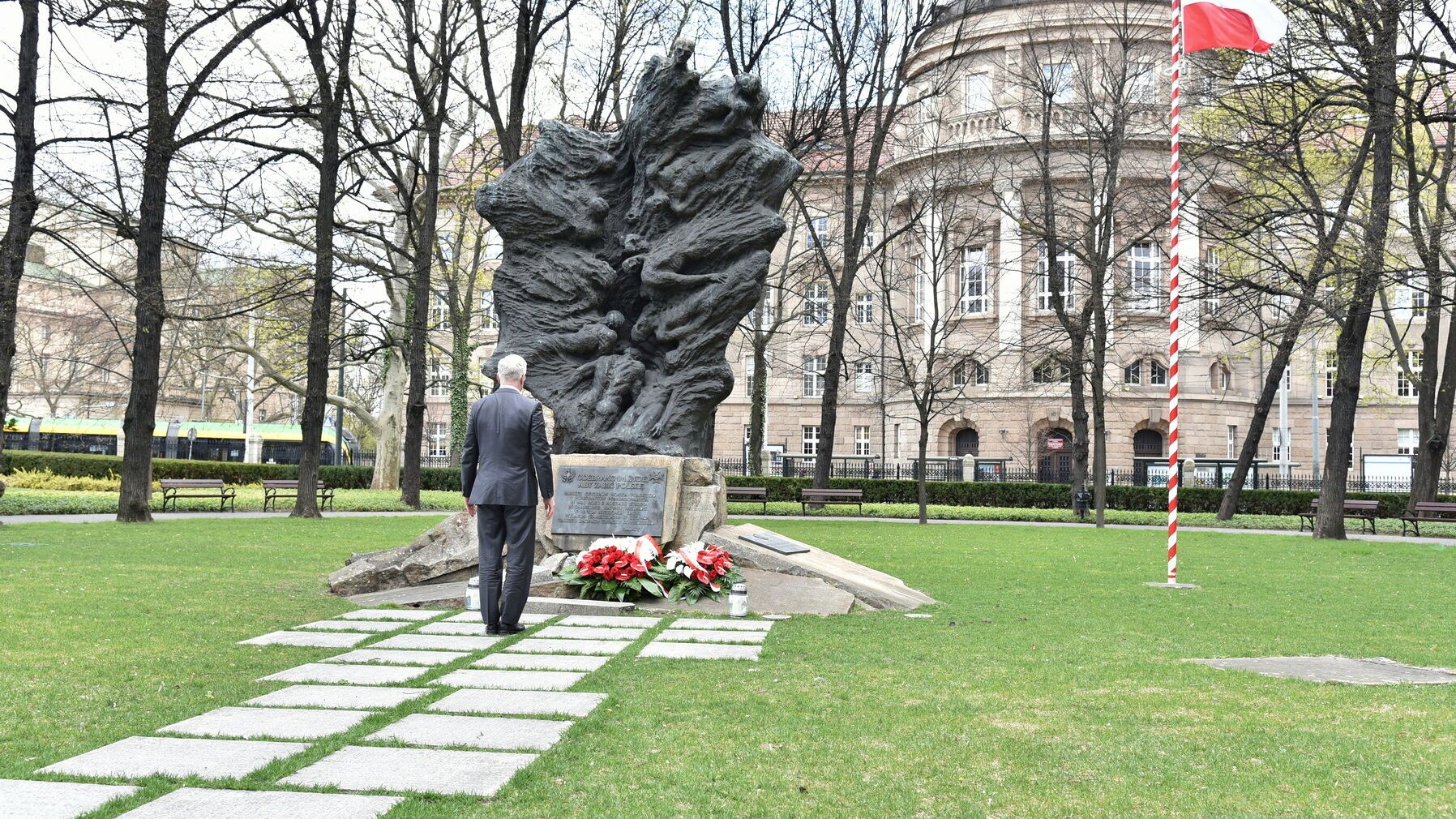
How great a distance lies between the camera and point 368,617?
27.3 ft

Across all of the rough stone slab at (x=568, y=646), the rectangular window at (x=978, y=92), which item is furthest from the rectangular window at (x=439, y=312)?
the rough stone slab at (x=568, y=646)

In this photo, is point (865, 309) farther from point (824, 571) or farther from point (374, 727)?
point (374, 727)

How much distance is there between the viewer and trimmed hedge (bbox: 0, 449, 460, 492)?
34312 millimetres

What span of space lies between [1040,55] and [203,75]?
2737cm

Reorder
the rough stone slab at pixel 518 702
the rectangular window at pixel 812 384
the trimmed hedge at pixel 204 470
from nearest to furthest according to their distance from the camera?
the rough stone slab at pixel 518 702
the trimmed hedge at pixel 204 470
the rectangular window at pixel 812 384

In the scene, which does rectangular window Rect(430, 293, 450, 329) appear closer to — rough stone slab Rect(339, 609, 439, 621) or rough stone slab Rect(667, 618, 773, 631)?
rough stone slab Rect(339, 609, 439, 621)

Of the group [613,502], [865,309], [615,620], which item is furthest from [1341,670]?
[865,309]

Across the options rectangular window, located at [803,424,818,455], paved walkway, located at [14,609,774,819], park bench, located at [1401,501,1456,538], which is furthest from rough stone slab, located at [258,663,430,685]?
rectangular window, located at [803,424,818,455]

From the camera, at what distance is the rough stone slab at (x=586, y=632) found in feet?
24.5

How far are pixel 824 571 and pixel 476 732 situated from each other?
569 centimetres

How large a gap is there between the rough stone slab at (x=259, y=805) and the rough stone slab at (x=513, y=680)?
6.41ft

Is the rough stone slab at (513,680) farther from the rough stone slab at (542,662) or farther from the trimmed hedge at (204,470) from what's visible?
the trimmed hedge at (204,470)

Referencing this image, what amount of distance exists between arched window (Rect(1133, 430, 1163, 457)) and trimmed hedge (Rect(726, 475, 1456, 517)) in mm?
14746

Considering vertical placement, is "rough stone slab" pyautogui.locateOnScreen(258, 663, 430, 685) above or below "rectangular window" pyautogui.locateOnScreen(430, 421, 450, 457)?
below
